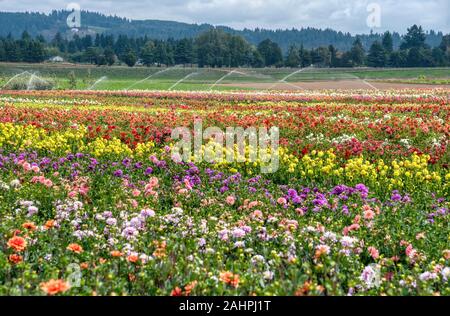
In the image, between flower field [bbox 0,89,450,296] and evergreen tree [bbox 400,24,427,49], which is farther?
evergreen tree [bbox 400,24,427,49]

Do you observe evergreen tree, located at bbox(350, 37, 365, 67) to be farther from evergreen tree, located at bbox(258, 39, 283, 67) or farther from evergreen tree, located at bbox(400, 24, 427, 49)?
evergreen tree, located at bbox(400, 24, 427, 49)

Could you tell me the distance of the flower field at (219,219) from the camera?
14.0 feet

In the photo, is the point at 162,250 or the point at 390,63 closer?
the point at 162,250

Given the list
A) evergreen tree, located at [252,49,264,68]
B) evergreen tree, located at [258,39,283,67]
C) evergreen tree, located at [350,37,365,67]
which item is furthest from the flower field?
evergreen tree, located at [258,39,283,67]

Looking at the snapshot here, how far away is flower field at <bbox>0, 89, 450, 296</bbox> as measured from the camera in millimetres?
4266

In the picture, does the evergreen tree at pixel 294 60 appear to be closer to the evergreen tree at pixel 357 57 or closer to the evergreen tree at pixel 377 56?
the evergreen tree at pixel 357 57

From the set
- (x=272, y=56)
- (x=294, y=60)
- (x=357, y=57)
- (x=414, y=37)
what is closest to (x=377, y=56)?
(x=357, y=57)

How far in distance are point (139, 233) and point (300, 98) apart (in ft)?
90.8

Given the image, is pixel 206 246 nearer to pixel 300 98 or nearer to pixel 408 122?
pixel 408 122

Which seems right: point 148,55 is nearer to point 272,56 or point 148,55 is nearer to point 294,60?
point 272,56

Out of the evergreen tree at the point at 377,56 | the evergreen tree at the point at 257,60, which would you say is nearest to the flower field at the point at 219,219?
the evergreen tree at the point at 257,60
